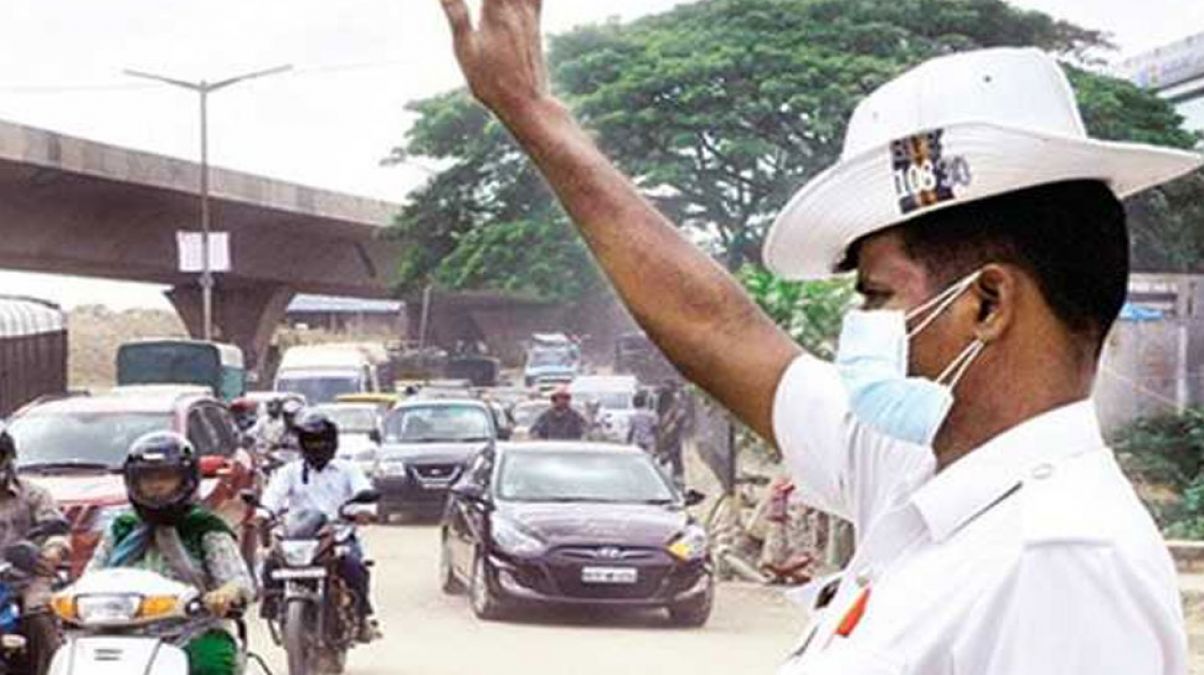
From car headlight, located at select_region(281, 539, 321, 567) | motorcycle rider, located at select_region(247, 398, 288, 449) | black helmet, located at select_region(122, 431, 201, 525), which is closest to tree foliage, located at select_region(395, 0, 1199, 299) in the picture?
motorcycle rider, located at select_region(247, 398, 288, 449)

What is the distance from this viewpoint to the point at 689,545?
13.9m

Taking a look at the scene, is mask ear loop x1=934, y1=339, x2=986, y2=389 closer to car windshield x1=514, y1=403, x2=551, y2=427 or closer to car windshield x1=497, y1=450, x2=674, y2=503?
car windshield x1=497, y1=450, x2=674, y2=503

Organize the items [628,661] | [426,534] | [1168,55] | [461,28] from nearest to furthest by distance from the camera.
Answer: [461,28]
[628,661]
[426,534]
[1168,55]

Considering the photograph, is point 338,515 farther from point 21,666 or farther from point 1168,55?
point 1168,55

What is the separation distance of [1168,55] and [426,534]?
53.6ft

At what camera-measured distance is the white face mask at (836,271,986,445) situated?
6.02ft

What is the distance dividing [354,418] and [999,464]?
26.1 meters

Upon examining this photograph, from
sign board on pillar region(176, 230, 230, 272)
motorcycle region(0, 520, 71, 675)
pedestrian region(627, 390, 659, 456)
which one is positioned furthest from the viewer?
sign board on pillar region(176, 230, 230, 272)

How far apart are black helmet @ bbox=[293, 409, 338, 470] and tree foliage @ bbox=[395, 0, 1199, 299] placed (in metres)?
17.3

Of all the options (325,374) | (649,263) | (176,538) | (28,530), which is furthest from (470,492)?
(325,374)

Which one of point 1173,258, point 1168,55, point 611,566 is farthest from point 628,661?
point 1168,55

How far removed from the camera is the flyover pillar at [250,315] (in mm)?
55656

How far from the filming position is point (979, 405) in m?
1.85

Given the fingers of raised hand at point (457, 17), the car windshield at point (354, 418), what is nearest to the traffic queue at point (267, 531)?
the car windshield at point (354, 418)
